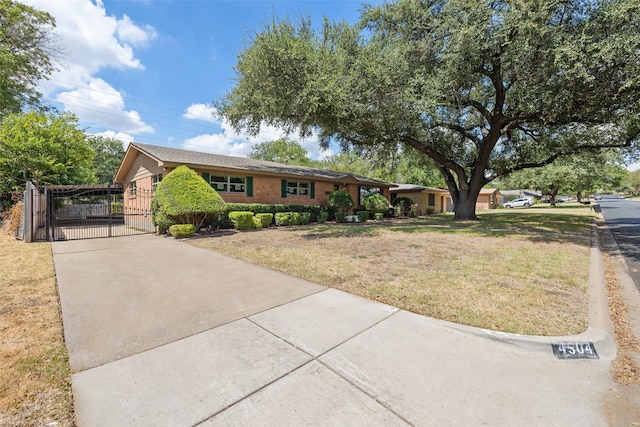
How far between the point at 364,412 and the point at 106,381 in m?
2.18

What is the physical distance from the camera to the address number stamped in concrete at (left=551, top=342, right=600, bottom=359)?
109 inches

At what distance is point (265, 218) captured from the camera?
13.9 m

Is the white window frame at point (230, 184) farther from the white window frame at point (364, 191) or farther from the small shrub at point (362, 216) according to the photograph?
the white window frame at point (364, 191)

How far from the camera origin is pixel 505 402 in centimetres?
213

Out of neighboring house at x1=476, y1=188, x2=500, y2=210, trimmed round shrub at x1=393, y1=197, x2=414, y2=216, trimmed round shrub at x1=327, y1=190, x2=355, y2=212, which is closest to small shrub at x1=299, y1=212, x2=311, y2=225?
trimmed round shrub at x1=327, y1=190, x2=355, y2=212

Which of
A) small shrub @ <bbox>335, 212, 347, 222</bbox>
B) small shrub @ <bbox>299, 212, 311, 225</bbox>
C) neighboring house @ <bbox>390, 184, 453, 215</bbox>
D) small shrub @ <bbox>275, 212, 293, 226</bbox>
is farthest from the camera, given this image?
neighboring house @ <bbox>390, 184, 453, 215</bbox>

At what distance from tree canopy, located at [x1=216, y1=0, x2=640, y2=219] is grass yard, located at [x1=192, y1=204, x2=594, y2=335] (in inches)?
197

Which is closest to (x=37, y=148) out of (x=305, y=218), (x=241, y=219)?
(x=241, y=219)

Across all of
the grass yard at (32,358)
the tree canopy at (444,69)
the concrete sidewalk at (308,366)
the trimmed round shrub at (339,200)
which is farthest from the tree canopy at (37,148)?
the concrete sidewalk at (308,366)

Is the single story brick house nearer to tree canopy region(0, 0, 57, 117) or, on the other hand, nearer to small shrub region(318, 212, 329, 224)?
small shrub region(318, 212, 329, 224)

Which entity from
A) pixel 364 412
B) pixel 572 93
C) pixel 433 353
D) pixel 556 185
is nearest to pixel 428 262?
pixel 433 353

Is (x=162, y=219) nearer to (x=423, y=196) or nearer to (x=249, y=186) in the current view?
(x=249, y=186)

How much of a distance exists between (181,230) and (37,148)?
12287 millimetres

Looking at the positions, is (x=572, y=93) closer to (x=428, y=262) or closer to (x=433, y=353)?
(x=428, y=262)
